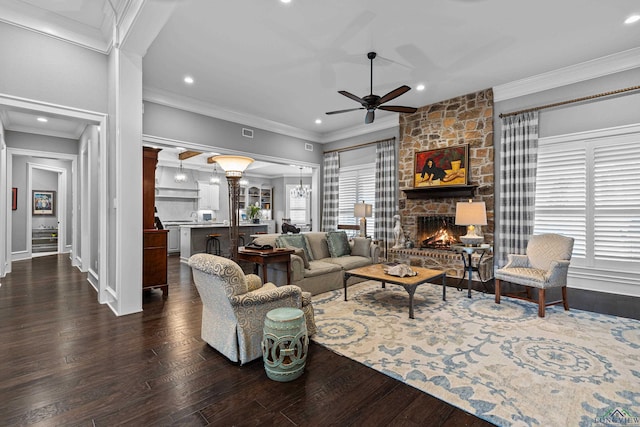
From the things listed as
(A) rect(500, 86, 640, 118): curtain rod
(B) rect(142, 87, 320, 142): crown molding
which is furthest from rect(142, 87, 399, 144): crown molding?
(A) rect(500, 86, 640, 118): curtain rod

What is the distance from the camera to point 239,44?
12.6ft

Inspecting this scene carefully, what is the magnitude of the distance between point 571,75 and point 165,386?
6389 millimetres

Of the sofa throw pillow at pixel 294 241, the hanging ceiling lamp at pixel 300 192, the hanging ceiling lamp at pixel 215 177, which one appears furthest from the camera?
the hanging ceiling lamp at pixel 300 192

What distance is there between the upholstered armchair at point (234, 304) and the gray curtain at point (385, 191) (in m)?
4.44

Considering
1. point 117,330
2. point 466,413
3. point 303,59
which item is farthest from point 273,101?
point 466,413

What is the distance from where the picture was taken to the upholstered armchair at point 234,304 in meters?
2.35

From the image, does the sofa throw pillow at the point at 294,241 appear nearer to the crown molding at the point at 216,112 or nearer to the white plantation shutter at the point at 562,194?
the crown molding at the point at 216,112

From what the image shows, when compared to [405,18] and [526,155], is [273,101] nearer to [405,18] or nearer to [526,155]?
[405,18]

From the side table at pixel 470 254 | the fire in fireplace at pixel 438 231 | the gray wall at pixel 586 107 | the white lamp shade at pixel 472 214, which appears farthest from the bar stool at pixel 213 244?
the gray wall at pixel 586 107

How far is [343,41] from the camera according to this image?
379 centimetres

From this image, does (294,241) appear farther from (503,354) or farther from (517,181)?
(517,181)

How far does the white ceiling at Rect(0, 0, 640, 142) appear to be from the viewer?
320cm

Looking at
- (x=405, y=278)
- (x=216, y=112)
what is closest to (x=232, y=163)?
(x=216, y=112)

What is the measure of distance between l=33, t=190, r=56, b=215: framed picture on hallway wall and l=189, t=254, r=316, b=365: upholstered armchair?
10.7 metres
